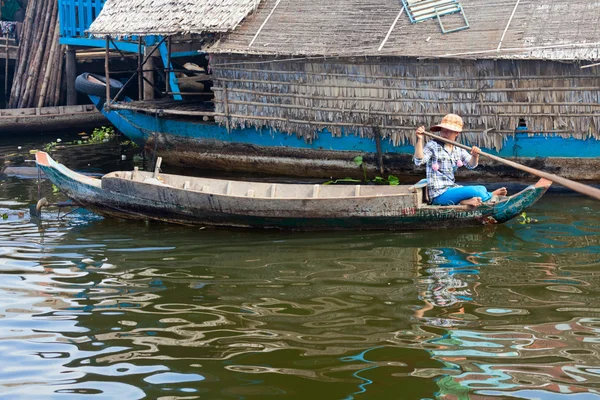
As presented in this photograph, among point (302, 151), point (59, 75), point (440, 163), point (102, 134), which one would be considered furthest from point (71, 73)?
point (440, 163)

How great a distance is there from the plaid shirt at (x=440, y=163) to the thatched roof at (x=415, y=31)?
9.02 feet

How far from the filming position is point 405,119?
12227 mm

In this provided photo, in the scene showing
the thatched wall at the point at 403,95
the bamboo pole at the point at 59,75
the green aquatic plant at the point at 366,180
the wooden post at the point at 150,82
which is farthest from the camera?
the bamboo pole at the point at 59,75

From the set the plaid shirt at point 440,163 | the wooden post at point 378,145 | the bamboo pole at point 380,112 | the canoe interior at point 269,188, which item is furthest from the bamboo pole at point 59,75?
the plaid shirt at point 440,163

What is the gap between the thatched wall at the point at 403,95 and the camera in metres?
11.3

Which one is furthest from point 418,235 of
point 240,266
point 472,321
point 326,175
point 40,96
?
point 40,96

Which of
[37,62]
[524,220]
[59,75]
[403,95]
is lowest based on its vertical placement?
[524,220]

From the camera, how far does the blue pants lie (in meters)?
9.24

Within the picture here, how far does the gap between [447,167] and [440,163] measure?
117 millimetres

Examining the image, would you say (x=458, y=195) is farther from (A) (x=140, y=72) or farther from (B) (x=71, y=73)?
(B) (x=71, y=73)

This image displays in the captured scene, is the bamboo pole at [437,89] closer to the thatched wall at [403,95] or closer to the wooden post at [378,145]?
the thatched wall at [403,95]

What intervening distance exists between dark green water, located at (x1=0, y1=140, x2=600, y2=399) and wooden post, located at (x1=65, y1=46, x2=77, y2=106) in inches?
358

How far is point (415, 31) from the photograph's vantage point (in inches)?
482

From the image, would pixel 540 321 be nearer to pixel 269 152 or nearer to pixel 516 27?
pixel 516 27
